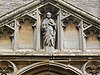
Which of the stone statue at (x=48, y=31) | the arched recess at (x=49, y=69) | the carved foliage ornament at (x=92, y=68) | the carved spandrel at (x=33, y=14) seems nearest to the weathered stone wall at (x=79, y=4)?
the carved spandrel at (x=33, y=14)

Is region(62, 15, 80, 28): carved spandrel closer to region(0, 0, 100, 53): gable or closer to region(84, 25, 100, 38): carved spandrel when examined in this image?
region(0, 0, 100, 53): gable

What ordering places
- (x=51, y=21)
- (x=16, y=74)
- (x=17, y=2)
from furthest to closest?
(x=17, y=2), (x=51, y=21), (x=16, y=74)

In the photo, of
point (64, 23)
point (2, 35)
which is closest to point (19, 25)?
point (2, 35)

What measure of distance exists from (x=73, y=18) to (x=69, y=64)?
1.32 m

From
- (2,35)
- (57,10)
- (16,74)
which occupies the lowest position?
(16,74)

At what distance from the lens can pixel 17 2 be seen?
39.6 ft

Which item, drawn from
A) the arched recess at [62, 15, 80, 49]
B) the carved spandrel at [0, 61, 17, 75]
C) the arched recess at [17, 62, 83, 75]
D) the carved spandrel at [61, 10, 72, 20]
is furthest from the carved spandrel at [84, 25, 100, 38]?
the carved spandrel at [0, 61, 17, 75]

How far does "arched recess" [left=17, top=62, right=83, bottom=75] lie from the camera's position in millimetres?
10039

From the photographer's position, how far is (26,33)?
1070 cm

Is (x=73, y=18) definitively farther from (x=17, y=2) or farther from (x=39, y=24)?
(x=17, y=2)

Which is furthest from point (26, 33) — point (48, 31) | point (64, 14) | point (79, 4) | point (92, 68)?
point (79, 4)

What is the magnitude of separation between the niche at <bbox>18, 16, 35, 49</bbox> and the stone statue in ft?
1.19

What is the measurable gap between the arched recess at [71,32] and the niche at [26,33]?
2.76ft

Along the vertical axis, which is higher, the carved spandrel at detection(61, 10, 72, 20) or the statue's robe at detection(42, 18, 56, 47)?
the carved spandrel at detection(61, 10, 72, 20)
